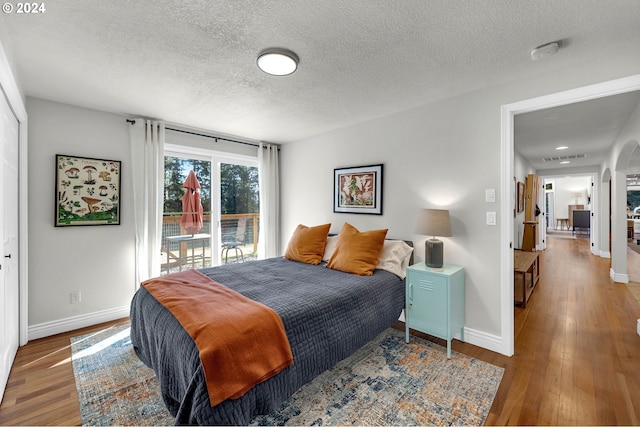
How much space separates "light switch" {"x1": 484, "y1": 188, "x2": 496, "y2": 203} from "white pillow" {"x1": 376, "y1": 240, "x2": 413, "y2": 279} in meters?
0.87

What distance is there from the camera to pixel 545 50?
1872 millimetres

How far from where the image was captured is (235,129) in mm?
3914

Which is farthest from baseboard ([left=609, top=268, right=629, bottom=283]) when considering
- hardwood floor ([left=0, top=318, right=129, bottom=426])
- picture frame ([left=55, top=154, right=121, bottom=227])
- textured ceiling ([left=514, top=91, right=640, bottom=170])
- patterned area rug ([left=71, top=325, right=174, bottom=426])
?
picture frame ([left=55, top=154, right=121, bottom=227])

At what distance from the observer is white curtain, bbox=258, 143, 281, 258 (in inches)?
182

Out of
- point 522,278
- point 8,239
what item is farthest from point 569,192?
point 8,239

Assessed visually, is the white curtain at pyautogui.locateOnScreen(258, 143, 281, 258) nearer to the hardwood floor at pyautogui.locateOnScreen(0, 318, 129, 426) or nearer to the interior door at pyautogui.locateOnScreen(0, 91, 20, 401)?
the hardwood floor at pyautogui.locateOnScreen(0, 318, 129, 426)

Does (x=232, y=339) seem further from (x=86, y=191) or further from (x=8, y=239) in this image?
(x=86, y=191)

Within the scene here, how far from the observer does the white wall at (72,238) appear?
2.79 m

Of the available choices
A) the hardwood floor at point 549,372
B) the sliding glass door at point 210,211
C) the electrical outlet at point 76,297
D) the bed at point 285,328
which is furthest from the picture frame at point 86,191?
the bed at point 285,328

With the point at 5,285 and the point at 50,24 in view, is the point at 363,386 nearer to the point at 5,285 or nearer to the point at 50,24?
the point at 5,285

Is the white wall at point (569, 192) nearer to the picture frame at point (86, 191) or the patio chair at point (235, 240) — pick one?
the patio chair at point (235, 240)

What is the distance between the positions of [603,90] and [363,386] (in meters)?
2.77

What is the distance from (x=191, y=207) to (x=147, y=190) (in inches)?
25.0

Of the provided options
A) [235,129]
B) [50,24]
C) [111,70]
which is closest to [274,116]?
[235,129]
